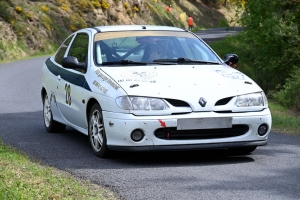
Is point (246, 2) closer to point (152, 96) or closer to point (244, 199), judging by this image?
point (152, 96)

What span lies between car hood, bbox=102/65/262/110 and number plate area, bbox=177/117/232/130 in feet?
0.45

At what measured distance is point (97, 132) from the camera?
8.79m

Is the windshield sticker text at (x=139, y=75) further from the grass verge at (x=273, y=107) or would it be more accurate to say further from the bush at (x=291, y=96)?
the bush at (x=291, y=96)

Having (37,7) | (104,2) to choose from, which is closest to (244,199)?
(37,7)

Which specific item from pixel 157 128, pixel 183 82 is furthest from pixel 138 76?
pixel 157 128

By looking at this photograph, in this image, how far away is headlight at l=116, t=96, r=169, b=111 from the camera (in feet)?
26.8

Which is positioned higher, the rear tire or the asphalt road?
the asphalt road

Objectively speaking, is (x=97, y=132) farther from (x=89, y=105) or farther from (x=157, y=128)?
(x=157, y=128)

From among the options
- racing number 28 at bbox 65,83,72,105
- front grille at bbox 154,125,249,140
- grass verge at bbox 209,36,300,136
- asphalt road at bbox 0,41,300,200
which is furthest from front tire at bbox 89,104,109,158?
grass verge at bbox 209,36,300,136

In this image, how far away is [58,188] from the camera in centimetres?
673

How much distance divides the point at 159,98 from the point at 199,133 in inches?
22.7

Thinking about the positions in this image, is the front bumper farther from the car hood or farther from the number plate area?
the car hood

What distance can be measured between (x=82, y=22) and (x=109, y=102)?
40.7m

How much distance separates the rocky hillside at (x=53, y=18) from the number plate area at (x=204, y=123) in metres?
19.0
